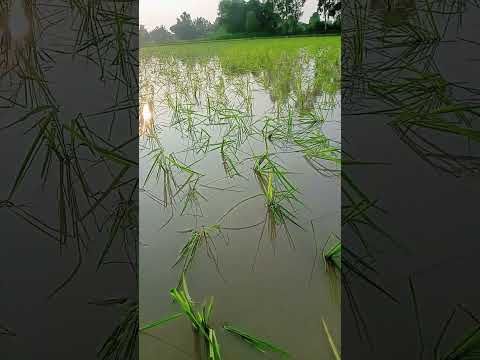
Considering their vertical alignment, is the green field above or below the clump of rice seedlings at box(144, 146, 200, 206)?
above

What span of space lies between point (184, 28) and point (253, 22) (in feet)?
0.57

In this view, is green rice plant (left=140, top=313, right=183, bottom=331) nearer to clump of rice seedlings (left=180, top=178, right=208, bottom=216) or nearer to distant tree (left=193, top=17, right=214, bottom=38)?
clump of rice seedlings (left=180, top=178, right=208, bottom=216)

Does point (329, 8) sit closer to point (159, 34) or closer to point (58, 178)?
point (159, 34)

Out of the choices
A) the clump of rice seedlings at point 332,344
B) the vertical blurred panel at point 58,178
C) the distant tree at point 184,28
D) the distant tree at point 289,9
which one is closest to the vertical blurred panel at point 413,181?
the clump of rice seedlings at point 332,344

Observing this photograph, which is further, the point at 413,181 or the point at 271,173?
the point at 271,173

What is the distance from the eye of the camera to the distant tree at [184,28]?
972 millimetres

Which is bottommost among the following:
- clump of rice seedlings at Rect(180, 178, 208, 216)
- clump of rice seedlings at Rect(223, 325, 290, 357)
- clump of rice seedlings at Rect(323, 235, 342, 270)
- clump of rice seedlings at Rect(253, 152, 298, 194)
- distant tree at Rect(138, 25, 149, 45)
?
clump of rice seedlings at Rect(223, 325, 290, 357)

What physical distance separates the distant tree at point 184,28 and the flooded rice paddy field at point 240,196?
0.03 meters

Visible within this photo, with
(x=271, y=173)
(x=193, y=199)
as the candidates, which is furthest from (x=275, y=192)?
(x=193, y=199)

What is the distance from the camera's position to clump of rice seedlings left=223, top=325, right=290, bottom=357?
0.90 meters

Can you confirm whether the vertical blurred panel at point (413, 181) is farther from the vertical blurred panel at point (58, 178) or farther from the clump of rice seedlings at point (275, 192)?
the vertical blurred panel at point (58, 178)

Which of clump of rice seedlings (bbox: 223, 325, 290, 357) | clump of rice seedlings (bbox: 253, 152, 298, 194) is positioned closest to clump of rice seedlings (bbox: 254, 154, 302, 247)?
clump of rice seedlings (bbox: 253, 152, 298, 194)

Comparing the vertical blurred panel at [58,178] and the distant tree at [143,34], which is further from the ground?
the distant tree at [143,34]

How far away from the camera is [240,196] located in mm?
969
